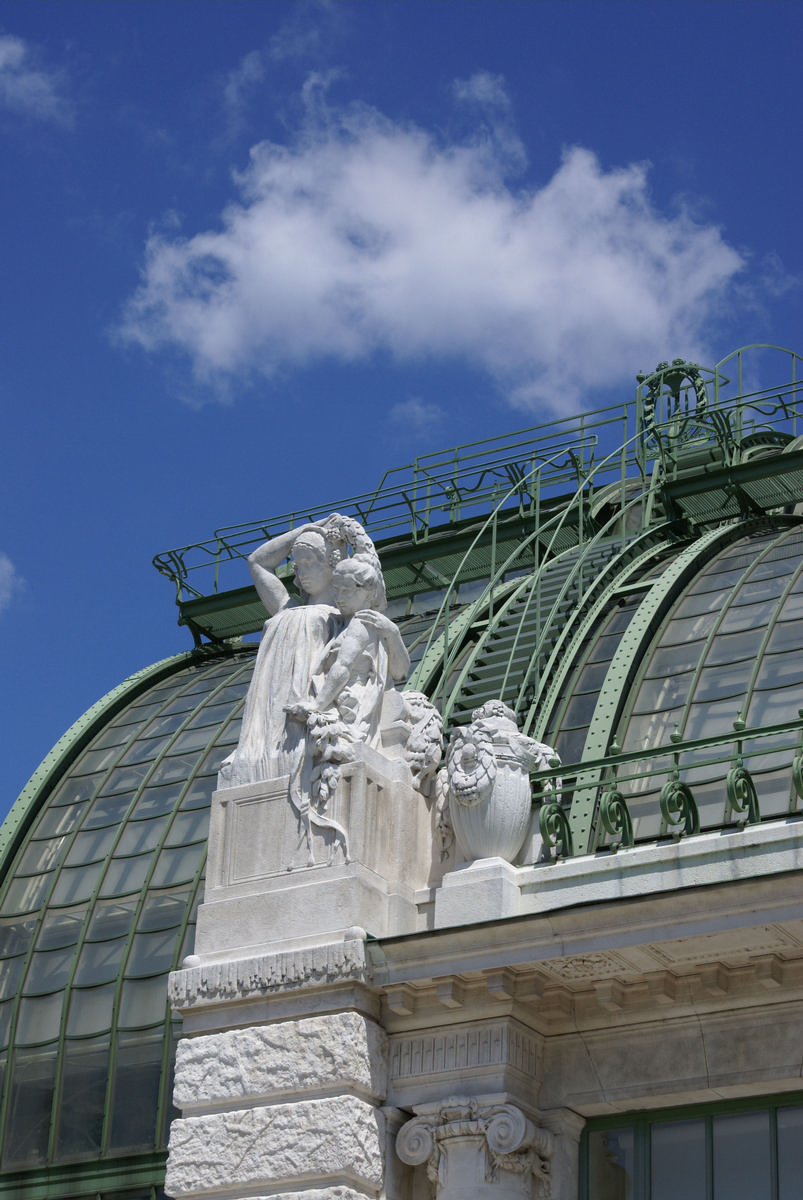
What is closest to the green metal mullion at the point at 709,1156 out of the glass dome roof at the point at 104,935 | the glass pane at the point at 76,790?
the glass dome roof at the point at 104,935

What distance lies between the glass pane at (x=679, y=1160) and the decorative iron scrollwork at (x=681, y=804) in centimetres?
267

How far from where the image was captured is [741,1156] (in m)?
18.2

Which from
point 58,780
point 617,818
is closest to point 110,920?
point 58,780

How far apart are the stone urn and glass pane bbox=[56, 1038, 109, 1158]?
6.03m

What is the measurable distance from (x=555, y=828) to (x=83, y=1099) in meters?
7.24

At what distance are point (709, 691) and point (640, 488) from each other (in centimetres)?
690

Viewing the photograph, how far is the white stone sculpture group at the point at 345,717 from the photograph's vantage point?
19.3 metres

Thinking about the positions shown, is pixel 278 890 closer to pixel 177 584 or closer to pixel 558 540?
pixel 558 540

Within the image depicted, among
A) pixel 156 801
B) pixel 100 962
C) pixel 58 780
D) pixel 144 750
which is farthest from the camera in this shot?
pixel 58 780

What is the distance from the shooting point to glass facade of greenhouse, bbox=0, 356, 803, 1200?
772 inches

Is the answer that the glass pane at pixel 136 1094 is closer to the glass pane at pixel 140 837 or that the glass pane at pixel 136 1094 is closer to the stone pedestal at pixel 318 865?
the glass pane at pixel 140 837

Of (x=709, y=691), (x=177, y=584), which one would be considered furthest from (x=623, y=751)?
(x=177, y=584)

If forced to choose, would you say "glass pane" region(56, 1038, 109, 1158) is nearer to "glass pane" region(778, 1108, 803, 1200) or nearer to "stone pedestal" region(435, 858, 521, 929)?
"stone pedestal" region(435, 858, 521, 929)

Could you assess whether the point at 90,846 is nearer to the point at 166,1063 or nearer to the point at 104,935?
the point at 104,935
